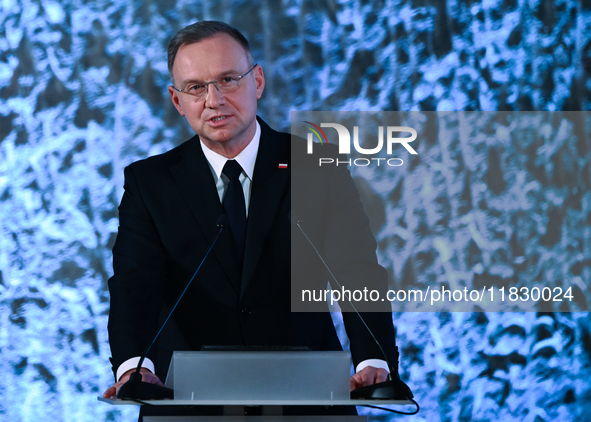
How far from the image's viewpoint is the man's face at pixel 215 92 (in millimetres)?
1897

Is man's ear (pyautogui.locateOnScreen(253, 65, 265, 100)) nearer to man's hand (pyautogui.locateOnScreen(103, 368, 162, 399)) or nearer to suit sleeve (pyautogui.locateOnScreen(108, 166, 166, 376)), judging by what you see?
suit sleeve (pyautogui.locateOnScreen(108, 166, 166, 376))

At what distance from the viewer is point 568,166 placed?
8.85 feet

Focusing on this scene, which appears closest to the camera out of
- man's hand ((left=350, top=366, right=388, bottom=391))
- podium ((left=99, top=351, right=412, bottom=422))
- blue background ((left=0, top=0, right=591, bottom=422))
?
podium ((left=99, top=351, right=412, bottom=422))

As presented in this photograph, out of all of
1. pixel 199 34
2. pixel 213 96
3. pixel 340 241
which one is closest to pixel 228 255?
pixel 340 241

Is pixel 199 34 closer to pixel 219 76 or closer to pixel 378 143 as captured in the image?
pixel 219 76

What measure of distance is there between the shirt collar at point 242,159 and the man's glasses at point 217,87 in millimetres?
172

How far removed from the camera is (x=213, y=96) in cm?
188

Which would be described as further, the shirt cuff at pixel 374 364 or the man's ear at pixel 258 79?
the man's ear at pixel 258 79

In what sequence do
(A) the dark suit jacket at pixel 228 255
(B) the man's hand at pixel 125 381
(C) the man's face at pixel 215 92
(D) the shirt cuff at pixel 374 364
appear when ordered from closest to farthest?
(B) the man's hand at pixel 125 381 < (D) the shirt cuff at pixel 374 364 < (A) the dark suit jacket at pixel 228 255 < (C) the man's face at pixel 215 92

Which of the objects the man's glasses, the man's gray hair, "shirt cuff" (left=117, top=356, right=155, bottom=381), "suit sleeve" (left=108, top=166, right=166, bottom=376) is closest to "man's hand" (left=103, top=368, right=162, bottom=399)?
"shirt cuff" (left=117, top=356, right=155, bottom=381)

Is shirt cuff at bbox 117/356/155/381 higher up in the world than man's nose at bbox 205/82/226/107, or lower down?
lower down

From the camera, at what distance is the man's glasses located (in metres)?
1.90

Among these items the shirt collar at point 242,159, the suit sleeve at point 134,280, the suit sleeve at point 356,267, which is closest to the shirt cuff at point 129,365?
the suit sleeve at point 134,280

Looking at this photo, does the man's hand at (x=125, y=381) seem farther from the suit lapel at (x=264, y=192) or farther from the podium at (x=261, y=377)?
the suit lapel at (x=264, y=192)
